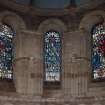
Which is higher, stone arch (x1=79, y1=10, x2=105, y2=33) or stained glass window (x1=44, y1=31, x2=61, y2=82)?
stone arch (x1=79, y1=10, x2=105, y2=33)

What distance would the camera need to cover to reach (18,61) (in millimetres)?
18875

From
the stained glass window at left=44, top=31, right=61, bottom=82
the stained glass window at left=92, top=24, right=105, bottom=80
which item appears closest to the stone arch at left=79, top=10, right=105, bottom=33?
the stained glass window at left=92, top=24, right=105, bottom=80

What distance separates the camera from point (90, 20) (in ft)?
64.1

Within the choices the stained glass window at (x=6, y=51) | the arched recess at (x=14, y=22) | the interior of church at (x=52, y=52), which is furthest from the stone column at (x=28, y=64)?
the stained glass window at (x=6, y=51)

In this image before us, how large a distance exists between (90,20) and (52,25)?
1.47m

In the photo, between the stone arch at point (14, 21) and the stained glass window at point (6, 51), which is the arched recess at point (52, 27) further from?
the stained glass window at point (6, 51)

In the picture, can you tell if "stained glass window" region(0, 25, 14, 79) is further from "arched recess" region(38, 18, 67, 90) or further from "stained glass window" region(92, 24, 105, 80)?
"stained glass window" region(92, 24, 105, 80)

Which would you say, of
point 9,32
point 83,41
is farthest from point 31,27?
point 83,41

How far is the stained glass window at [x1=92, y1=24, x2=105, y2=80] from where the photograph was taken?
18781 millimetres

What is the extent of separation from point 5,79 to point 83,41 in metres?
3.16

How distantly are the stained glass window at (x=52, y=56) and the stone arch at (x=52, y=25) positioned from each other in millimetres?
213

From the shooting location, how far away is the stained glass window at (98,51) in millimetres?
18781

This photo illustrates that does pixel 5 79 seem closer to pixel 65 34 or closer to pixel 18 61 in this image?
pixel 18 61

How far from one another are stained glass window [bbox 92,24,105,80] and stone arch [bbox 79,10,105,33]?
193mm
